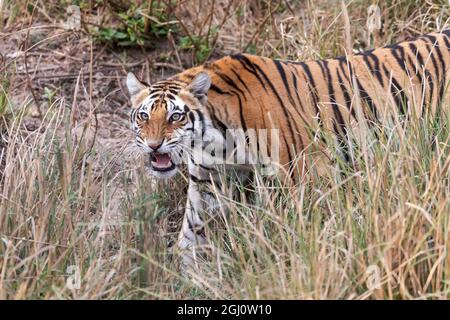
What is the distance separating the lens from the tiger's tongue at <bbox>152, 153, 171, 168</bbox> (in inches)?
182

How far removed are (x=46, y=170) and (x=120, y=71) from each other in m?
2.03

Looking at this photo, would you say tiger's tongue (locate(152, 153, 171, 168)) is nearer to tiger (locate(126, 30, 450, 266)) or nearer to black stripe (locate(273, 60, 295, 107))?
tiger (locate(126, 30, 450, 266))

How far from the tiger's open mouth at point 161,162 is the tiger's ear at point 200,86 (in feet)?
1.07

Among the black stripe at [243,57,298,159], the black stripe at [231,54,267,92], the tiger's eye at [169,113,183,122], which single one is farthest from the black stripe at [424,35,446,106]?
the tiger's eye at [169,113,183,122]

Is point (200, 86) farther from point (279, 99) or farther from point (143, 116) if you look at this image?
point (279, 99)

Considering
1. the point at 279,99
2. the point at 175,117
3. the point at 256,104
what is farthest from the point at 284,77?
the point at 175,117

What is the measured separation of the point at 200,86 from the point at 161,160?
402 millimetres

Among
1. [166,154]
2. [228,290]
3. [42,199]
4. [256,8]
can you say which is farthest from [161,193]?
[256,8]

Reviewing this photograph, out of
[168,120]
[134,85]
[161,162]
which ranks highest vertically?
[134,85]

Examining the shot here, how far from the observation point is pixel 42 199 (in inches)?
168

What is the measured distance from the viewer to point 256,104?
4820 millimetres

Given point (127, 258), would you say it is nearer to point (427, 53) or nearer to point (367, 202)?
point (367, 202)

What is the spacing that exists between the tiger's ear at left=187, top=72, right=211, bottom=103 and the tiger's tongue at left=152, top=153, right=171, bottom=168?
327mm

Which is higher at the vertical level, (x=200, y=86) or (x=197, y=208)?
(x=200, y=86)
